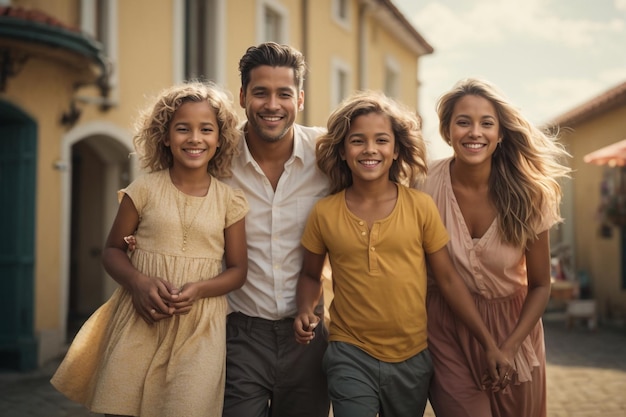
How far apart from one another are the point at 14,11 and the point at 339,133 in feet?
17.3

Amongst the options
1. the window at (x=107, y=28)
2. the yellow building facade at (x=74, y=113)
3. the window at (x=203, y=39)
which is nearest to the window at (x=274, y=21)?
the yellow building facade at (x=74, y=113)

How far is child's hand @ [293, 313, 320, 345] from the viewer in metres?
3.37

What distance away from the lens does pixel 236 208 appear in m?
3.56

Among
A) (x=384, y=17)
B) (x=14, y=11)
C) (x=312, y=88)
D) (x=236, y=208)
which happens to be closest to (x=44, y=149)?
(x=14, y=11)

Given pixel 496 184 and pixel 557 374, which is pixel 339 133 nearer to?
pixel 496 184

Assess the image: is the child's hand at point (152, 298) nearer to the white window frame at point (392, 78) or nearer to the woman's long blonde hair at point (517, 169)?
the woman's long blonde hair at point (517, 169)

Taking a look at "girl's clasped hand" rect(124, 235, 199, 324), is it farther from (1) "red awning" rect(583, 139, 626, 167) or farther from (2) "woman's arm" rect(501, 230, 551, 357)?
(1) "red awning" rect(583, 139, 626, 167)

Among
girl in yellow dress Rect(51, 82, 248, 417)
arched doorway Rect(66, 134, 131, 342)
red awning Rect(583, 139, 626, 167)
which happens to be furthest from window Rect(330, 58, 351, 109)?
girl in yellow dress Rect(51, 82, 248, 417)

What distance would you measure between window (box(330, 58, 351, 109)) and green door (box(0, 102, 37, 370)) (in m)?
9.37

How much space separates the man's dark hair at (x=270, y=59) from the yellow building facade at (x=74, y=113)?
3184mm

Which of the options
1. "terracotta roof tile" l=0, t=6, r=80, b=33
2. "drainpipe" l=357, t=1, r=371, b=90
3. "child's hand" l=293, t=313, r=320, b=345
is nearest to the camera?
"child's hand" l=293, t=313, r=320, b=345

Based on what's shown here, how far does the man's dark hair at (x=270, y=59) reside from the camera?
372 cm

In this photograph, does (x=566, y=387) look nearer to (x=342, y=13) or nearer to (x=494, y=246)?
(x=494, y=246)

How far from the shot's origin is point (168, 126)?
3.61 meters
